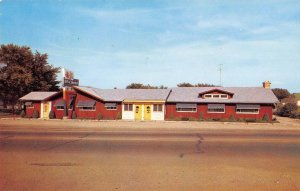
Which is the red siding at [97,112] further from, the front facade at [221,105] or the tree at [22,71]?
the tree at [22,71]

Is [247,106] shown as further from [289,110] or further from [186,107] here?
[289,110]

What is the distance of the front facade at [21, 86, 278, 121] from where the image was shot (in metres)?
37.8

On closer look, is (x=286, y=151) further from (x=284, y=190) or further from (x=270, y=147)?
(x=284, y=190)

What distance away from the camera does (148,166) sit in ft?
36.4

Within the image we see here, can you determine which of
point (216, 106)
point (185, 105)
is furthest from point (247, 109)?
point (185, 105)

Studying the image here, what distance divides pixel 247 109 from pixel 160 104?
11.3 meters

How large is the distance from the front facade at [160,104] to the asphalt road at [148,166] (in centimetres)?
2163

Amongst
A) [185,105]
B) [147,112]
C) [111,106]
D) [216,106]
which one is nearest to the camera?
[216,106]

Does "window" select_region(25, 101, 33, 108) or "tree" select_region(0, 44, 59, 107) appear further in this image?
"tree" select_region(0, 44, 59, 107)

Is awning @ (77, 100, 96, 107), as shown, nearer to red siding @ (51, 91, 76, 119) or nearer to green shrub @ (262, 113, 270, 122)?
red siding @ (51, 91, 76, 119)

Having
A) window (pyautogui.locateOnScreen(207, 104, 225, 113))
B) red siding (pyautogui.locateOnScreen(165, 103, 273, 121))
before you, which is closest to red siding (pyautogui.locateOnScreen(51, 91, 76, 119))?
red siding (pyautogui.locateOnScreen(165, 103, 273, 121))

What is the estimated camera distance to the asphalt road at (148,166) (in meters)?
8.79

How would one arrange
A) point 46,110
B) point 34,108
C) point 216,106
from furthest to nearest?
point 34,108 < point 46,110 < point 216,106

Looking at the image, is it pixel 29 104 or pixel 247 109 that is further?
pixel 29 104
